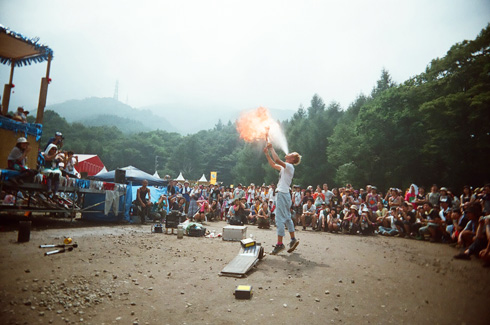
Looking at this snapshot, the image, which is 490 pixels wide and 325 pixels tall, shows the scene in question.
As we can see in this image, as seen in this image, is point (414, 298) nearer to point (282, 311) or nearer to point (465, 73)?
point (282, 311)

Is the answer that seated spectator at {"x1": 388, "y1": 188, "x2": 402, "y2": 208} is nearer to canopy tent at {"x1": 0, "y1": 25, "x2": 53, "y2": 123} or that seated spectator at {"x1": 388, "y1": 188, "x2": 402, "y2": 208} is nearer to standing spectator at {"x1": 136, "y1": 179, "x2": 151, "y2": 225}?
standing spectator at {"x1": 136, "y1": 179, "x2": 151, "y2": 225}

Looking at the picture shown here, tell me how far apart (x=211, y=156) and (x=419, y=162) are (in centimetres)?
9056

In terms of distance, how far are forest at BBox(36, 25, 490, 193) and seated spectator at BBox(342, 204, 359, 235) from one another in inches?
215

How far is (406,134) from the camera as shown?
33438mm

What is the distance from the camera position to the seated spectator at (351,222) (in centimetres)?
1414

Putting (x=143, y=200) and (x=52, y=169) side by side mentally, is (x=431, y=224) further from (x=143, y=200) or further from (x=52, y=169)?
(x=52, y=169)

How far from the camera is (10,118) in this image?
1047 cm

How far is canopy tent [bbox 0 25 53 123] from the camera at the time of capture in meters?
10.6

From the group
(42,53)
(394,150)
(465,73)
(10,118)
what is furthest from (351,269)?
(394,150)

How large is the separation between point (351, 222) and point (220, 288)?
11436mm

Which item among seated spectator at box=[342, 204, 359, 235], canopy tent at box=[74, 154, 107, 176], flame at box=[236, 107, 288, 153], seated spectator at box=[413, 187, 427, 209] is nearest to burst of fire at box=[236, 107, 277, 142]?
flame at box=[236, 107, 288, 153]

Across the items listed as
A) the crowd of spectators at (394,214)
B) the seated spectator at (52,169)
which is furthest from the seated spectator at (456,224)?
the seated spectator at (52,169)

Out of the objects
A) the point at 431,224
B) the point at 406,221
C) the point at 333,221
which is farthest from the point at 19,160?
the point at 431,224

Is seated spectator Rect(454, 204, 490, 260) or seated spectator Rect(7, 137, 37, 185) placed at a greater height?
seated spectator Rect(7, 137, 37, 185)
